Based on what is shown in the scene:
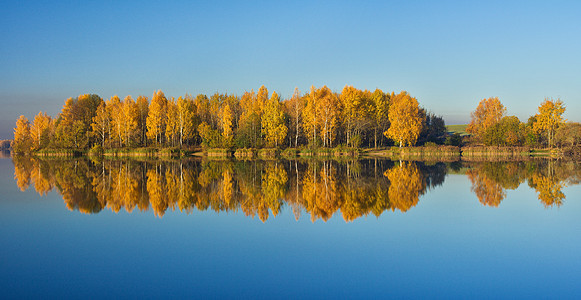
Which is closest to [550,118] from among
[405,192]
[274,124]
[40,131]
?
[274,124]

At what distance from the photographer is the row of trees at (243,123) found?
50.2 m

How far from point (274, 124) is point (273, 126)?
0.98 ft

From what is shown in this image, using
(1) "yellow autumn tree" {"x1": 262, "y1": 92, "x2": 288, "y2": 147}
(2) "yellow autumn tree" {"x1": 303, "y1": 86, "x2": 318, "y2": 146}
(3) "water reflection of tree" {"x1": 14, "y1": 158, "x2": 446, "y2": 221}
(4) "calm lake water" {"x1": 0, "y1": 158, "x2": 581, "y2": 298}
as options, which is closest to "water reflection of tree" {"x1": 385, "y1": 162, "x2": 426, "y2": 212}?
(3) "water reflection of tree" {"x1": 14, "y1": 158, "x2": 446, "y2": 221}

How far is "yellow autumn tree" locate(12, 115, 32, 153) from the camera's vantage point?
62.8m

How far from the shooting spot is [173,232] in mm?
8703

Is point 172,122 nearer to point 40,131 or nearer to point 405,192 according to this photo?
point 40,131

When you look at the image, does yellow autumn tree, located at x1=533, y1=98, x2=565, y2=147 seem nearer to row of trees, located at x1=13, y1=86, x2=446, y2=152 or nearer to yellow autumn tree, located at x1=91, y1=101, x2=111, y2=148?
row of trees, located at x1=13, y1=86, x2=446, y2=152

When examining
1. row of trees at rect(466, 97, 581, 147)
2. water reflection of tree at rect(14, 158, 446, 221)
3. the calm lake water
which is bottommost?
the calm lake water

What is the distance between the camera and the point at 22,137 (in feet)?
215

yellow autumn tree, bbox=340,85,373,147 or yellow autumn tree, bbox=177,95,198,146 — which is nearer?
yellow autumn tree, bbox=340,85,373,147

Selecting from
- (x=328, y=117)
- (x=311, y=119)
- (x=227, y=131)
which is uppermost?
(x=328, y=117)

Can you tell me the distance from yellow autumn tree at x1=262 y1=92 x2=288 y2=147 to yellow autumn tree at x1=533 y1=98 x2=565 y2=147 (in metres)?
35.8

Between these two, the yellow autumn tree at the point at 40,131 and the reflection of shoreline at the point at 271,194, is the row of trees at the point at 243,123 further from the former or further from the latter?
the reflection of shoreline at the point at 271,194

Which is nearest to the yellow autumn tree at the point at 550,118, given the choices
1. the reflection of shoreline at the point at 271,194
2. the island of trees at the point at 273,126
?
the island of trees at the point at 273,126
